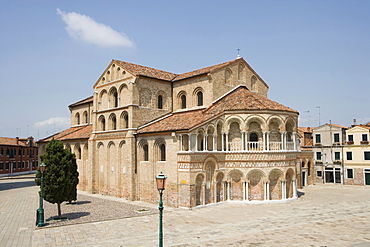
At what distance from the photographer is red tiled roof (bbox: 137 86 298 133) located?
25.5m

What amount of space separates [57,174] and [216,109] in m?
14.0

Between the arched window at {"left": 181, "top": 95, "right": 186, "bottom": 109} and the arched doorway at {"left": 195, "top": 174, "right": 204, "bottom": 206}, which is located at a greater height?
the arched window at {"left": 181, "top": 95, "right": 186, "bottom": 109}

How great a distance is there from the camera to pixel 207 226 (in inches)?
711

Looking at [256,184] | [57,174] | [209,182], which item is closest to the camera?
[57,174]

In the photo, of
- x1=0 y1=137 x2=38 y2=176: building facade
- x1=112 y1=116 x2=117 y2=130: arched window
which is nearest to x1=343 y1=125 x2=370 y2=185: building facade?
x1=112 y1=116 x2=117 y2=130: arched window

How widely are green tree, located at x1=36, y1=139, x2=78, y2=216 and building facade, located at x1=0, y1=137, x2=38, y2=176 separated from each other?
43.6 metres

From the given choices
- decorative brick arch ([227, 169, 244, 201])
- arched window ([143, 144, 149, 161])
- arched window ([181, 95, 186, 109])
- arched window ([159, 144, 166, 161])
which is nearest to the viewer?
decorative brick arch ([227, 169, 244, 201])

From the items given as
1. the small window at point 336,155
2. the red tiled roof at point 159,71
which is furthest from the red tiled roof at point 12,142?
the small window at point 336,155

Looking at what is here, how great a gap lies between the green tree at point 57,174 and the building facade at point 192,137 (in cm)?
778

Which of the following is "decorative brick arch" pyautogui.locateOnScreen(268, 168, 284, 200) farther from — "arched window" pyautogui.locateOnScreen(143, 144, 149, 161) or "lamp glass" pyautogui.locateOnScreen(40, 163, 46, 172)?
"lamp glass" pyautogui.locateOnScreen(40, 163, 46, 172)

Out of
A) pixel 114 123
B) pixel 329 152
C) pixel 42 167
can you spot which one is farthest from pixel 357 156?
pixel 42 167

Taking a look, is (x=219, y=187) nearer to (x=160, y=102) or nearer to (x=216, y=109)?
(x=216, y=109)

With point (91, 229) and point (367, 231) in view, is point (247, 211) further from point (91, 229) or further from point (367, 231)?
point (91, 229)

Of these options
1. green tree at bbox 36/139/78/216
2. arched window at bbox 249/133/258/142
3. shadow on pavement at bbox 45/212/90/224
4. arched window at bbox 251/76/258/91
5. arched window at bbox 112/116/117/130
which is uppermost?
arched window at bbox 251/76/258/91
